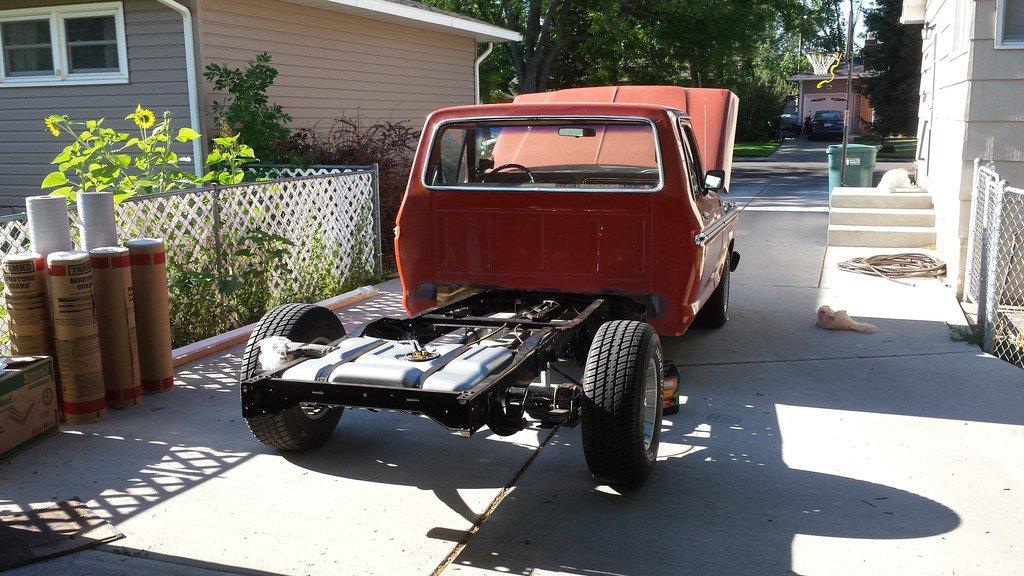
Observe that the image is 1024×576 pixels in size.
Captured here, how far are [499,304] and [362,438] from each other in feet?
4.30

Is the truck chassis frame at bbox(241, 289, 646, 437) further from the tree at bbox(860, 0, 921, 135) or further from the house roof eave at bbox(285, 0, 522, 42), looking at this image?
the tree at bbox(860, 0, 921, 135)

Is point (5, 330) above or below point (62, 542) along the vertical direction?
above

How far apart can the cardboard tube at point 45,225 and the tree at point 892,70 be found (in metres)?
34.4

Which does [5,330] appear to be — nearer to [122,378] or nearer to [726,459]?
[122,378]

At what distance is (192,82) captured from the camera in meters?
10.5

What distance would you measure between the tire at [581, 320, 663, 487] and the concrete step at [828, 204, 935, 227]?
8.60m

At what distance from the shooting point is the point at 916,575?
132 inches

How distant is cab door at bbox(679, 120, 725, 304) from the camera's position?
5.58m

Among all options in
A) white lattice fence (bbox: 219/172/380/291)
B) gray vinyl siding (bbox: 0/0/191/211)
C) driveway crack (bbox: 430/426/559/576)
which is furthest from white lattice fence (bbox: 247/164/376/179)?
driveway crack (bbox: 430/426/559/576)

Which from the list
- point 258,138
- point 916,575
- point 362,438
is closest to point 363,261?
point 258,138

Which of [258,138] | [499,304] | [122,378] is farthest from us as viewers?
[258,138]

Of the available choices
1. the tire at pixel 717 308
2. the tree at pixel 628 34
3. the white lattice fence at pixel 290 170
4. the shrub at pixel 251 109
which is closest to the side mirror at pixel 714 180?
the tire at pixel 717 308

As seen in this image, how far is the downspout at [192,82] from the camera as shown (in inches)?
407

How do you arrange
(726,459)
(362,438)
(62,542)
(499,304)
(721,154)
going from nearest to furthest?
(62,542) < (726,459) < (362,438) < (499,304) < (721,154)
